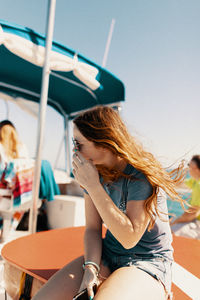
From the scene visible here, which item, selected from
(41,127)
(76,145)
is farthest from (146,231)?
(41,127)

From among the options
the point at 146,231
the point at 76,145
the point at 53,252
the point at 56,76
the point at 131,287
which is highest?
the point at 56,76

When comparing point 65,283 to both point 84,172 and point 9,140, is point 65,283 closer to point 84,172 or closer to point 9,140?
point 84,172

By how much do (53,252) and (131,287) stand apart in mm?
790

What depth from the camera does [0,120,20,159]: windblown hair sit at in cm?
260

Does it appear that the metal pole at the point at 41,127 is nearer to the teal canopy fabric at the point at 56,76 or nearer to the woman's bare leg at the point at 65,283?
the teal canopy fabric at the point at 56,76

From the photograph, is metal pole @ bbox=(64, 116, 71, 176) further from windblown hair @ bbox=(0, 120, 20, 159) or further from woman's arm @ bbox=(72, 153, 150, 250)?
woman's arm @ bbox=(72, 153, 150, 250)

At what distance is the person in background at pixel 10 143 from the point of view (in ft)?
8.48

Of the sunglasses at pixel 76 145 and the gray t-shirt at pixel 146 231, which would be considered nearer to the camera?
the gray t-shirt at pixel 146 231

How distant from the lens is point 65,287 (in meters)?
0.91

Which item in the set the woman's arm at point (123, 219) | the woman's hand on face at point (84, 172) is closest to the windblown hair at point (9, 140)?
the woman's hand on face at point (84, 172)

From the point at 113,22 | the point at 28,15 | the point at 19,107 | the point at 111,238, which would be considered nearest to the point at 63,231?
the point at 111,238

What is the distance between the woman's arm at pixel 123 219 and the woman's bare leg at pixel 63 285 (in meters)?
0.31

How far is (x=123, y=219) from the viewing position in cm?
82

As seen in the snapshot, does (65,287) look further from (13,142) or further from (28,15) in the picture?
(28,15)
